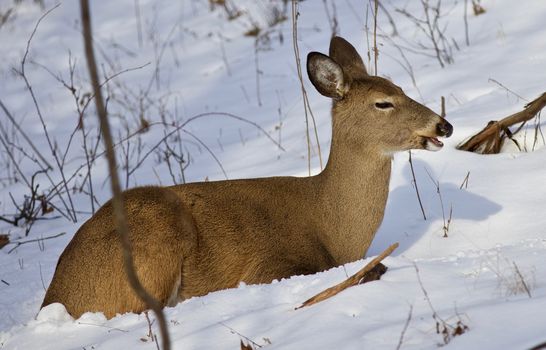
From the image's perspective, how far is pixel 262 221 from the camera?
5480mm

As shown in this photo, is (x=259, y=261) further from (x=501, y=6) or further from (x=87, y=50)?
(x=501, y=6)

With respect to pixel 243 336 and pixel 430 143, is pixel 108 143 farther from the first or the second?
pixel 430 143

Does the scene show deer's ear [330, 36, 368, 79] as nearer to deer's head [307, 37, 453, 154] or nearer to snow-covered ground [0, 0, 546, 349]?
deer's head [307, 37, 453, 154]

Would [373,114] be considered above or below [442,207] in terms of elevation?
above

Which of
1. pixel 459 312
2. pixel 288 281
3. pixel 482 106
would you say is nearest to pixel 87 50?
pixel 459 312

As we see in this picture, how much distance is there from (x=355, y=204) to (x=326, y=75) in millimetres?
741

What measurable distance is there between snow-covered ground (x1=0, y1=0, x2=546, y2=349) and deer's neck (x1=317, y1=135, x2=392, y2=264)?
0.97 ft

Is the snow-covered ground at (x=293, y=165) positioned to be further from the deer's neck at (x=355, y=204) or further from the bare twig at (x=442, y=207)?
the deer's neck at (x=355, y=204)

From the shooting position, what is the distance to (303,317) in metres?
3.62

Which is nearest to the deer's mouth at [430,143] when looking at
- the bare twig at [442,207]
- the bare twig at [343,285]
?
the bare twig at [442,207]

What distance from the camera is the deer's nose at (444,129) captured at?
17.7ft

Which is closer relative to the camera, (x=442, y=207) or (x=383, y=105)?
(x=383, y=105)

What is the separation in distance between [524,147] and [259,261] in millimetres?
2182

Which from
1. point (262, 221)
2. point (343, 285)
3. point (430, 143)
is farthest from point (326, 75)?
point (343, 285)
